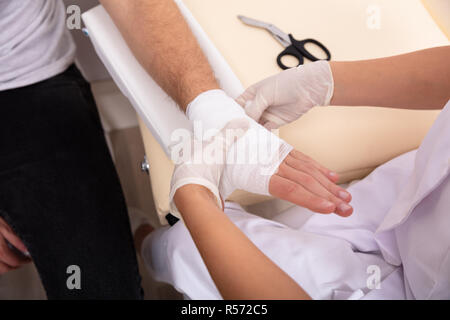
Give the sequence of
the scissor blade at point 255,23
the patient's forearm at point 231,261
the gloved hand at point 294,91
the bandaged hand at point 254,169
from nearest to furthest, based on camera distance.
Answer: the patient's forearm at point 231,261 < the bandaged hand at point 254,169 < the gloved hand at point 294,91 < the scissor blade at point 255,23

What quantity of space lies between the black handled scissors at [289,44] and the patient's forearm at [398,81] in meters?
0.09

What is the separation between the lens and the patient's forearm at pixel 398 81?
657mm

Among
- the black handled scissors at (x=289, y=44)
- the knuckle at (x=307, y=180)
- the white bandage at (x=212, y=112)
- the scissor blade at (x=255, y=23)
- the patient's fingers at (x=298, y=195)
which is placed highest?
the scissor blade at (x=255, y=23)

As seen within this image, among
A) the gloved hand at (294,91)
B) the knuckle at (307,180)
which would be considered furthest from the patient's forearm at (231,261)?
the gloved hand at (294,91)

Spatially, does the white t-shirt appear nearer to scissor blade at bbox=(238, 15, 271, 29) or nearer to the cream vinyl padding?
the cream vinyl padding

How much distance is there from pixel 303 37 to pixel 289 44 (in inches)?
1.9

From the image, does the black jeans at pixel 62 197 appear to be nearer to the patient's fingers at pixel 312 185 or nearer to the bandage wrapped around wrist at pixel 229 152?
the bandage wrapped around wrist at pixel 229 152

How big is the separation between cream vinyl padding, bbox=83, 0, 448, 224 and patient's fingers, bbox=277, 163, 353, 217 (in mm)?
156

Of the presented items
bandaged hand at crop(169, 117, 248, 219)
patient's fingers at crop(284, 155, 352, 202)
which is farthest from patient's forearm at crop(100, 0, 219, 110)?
patient's fingers at crop(284, 155, 352, 202)

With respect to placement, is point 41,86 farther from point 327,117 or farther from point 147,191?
point 327,117

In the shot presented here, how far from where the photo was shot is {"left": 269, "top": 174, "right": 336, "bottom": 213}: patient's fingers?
20.9 inches

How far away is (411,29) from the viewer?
2.81ft

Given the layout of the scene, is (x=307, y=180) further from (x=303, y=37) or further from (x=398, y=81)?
(x=303, y=37)
